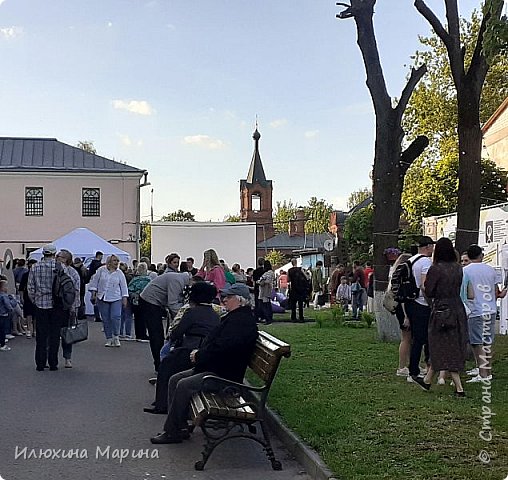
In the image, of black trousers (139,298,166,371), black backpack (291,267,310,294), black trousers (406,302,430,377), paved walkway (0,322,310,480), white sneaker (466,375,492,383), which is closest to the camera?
paved walkway (0,322,310,480)

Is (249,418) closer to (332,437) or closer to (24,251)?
(332,437)

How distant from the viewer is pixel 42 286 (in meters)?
13.1

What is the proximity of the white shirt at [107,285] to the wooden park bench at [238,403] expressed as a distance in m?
8.72

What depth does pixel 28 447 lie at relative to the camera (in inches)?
313

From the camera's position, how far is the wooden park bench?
23.8 feet

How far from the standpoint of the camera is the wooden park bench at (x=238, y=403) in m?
7.26

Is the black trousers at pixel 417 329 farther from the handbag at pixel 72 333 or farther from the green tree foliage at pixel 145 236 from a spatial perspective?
the green tree foliage at pixel 145 236

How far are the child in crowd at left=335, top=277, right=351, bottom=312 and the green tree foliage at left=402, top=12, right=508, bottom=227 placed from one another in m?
9.81

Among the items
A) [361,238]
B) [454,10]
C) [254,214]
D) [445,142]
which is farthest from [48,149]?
[254,214]

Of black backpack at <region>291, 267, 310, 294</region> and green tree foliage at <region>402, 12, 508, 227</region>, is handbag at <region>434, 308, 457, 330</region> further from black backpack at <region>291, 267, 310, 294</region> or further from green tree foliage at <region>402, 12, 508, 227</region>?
green tree foliage at <region>402, 12, 508, 227</region>

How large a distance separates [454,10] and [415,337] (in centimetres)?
685

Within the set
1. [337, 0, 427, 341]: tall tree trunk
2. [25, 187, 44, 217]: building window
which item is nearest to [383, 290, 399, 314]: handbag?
[337, 0, 427, 341]: tall tree trunk

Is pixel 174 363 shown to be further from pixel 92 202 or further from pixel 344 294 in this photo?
pixel 92 202

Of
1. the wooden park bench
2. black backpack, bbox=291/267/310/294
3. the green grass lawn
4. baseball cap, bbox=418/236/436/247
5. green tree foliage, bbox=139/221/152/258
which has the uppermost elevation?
green tree foliage, bbox=139/221/152/258
